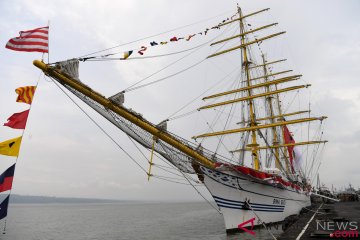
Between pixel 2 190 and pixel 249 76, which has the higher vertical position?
pixel 249 76

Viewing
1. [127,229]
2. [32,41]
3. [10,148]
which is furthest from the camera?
[127,229]

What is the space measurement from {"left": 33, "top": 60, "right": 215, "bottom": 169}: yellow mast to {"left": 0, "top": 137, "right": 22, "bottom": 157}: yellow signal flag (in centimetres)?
393

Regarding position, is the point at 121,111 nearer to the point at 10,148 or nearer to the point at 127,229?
the point at 10,148

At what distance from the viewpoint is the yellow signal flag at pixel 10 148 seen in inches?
361

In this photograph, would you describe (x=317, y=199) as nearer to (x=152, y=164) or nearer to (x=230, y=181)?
(x=230, y=181)

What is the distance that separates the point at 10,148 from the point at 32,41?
4.50 meters

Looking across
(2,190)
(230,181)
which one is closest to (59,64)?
(2,190)

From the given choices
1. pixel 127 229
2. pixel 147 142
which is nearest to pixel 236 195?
pixel 147 142

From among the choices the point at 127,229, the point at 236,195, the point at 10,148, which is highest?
the point at 10,148

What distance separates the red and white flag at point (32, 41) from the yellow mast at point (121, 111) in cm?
97

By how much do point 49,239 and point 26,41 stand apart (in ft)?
78.0

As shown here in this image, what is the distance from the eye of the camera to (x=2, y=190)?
8.77 meters

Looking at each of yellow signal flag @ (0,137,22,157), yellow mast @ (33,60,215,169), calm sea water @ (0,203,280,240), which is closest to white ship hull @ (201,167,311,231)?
calm sea water @ (0,203,280,240)

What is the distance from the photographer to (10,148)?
30.3 ft
